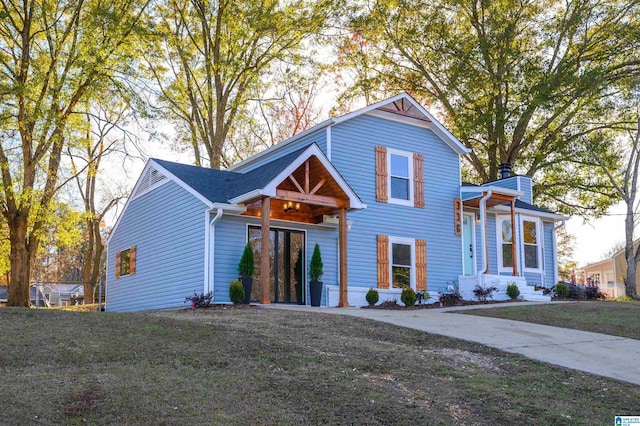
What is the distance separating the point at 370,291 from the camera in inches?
689

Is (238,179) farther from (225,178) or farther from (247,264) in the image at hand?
(247,264)

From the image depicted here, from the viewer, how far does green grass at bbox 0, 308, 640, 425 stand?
21.2 feet

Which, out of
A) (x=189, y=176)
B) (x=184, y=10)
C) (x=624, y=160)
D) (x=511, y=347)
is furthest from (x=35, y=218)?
(x=624, y=160)

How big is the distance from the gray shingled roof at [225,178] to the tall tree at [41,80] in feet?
9.81

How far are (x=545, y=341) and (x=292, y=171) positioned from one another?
681 cm

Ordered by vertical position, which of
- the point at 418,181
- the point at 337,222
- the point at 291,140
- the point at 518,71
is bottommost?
the point at 337,222

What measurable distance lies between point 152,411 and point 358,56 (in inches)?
965

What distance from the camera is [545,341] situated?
11.1 m

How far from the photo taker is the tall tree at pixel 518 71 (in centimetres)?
2566

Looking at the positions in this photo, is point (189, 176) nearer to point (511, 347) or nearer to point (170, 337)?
point (170, 337)

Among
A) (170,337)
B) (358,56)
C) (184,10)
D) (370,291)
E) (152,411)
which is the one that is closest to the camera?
(152,411)

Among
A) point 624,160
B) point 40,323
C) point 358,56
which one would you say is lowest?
point 40,323

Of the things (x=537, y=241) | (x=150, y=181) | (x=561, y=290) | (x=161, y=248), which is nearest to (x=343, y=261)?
(x=161, y=248)

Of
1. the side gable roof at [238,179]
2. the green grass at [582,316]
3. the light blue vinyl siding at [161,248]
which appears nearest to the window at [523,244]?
the green grass at [582,316]
